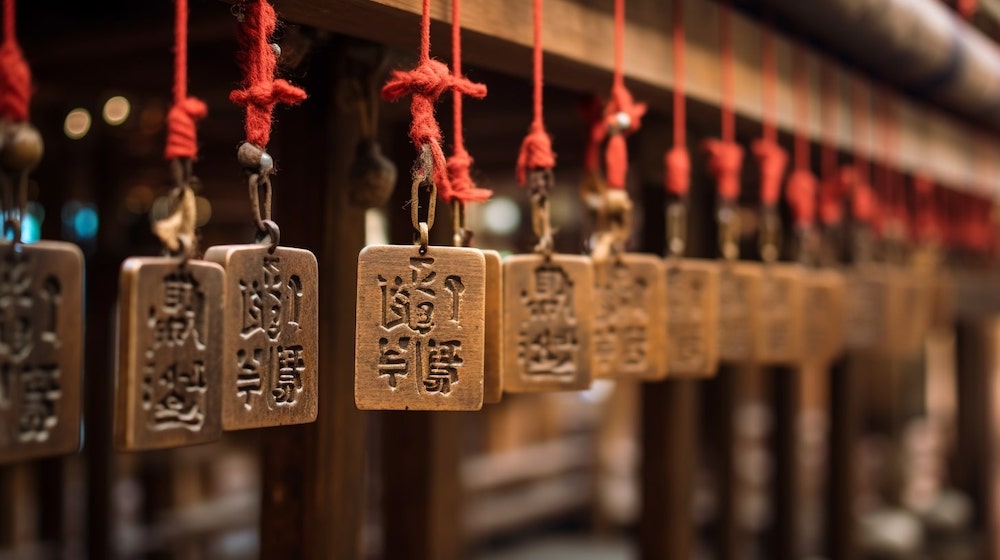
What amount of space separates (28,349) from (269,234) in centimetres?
31

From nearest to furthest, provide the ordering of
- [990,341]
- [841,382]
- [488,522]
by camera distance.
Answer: [841,382], [990,341], [488,522]

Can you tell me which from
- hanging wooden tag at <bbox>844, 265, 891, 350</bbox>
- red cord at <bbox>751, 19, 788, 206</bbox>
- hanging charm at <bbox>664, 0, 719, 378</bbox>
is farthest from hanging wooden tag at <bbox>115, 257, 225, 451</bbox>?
hanging wooden tag at <bbox>844, 265, 891, 350</bbox>

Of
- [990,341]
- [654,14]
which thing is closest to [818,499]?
[990,341]

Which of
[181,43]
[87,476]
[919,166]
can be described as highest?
[919,166]

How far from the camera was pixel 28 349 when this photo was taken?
97 cm

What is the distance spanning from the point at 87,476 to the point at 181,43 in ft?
11.3

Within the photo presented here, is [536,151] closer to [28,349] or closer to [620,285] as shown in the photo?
[620,285]

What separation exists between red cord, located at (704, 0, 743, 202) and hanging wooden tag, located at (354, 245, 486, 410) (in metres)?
0.97

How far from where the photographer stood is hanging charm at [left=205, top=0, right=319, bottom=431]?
1129mm

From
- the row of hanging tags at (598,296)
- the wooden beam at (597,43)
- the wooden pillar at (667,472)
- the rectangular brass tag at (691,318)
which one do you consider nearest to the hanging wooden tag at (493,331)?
the row of hanging tags at (598,296)

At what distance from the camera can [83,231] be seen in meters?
4.34

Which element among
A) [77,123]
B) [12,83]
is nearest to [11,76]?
[12,83]

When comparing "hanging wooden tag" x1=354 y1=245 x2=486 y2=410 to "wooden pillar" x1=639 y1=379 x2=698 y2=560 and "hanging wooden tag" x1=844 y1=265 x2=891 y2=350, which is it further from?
"hanging wooden tag" x1=844 y1=265 x2=891 y2=350

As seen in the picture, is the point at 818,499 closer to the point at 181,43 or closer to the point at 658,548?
the point at 658,548
